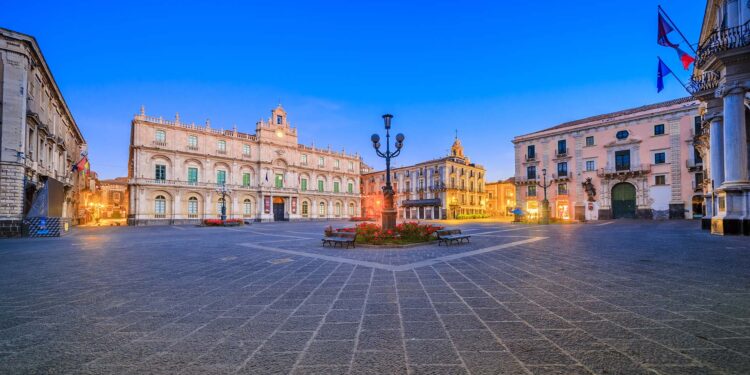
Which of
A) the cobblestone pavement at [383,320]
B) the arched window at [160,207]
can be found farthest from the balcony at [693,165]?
the arched window at [160,207]

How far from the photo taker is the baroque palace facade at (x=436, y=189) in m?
58.6

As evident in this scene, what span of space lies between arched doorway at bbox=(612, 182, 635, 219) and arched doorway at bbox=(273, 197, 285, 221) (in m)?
45.8

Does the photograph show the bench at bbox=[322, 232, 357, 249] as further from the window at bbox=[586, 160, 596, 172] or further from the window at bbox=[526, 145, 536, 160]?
the window at bbox=[526, 145, 536, 160]

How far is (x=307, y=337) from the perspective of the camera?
330cm

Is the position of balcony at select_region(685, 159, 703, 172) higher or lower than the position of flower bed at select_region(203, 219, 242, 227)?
higher

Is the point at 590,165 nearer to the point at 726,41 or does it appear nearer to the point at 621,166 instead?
the point at 621,166

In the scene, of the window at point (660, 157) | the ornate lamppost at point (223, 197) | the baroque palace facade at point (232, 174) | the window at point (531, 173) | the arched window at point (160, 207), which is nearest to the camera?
the window at point (660, 157)

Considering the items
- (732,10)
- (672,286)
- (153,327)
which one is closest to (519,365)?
(153,327)

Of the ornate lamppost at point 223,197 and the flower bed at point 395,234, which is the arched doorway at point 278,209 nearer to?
the ornate lamppost at point 223,197

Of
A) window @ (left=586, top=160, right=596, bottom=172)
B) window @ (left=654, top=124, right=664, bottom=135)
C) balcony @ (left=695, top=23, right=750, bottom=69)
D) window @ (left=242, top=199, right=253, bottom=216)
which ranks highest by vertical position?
window @ (left=654, top=124, right=664, bottom=135)

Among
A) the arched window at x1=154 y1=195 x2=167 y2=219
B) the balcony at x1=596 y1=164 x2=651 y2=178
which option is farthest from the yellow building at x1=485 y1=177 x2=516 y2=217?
the arched window at x1=154 y1=195 x2=167 y2=219

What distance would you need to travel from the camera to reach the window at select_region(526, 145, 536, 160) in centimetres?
4256

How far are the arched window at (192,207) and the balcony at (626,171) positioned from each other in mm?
51380

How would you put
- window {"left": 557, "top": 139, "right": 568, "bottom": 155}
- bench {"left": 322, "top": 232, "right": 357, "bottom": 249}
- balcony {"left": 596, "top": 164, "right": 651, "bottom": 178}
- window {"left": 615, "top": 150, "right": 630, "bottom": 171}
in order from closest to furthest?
bench {"left": 322, "top": 232, "right": 357, "bottom": 249} < balcony {"left": 596, "top": 164, "right": 651, "bottom": 178} < window {"left": 615, "top": 150, "right": 630, "bottom": 171} < window {"left": 557, "top": 139, "right": 568, "bottom": 155}
